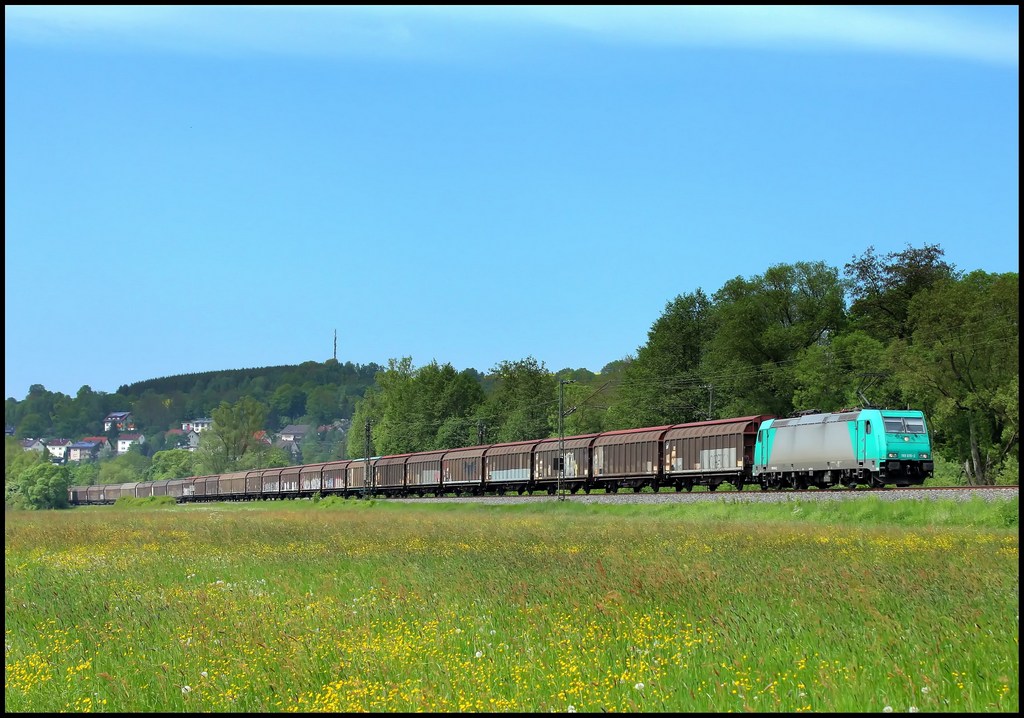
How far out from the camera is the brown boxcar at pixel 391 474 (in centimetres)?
8869

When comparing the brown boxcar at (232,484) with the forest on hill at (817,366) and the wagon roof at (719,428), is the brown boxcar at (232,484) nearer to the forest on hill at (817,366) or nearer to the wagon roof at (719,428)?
the forest on hill at (817,366)

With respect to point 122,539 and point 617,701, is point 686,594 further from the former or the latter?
point 122,539

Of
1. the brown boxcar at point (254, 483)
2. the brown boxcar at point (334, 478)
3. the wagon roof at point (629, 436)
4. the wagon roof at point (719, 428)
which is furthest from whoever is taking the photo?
the brown boxcar at point (254, 483)

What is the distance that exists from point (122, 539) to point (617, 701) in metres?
27.5

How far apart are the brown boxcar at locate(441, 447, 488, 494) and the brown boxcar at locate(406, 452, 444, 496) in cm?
79

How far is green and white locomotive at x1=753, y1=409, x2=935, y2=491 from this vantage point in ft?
143

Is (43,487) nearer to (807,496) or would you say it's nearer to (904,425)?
(807,496)

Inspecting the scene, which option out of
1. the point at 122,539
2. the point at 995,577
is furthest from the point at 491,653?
the point at 122,539

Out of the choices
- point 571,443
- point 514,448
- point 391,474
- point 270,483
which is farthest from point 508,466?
point 270,483

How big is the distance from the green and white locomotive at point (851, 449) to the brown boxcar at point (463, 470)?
30932mm

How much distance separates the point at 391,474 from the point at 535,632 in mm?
78999

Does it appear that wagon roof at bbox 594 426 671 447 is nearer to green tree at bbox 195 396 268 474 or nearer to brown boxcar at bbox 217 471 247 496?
brown boxcar at bbox 217 471 247 496

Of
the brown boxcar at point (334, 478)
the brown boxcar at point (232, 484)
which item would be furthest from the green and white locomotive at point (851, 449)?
the brown boxcar at point (232, 484)

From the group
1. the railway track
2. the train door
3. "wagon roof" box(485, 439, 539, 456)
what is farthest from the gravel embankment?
"wagon roof" box(485, 439, 539, 456)
